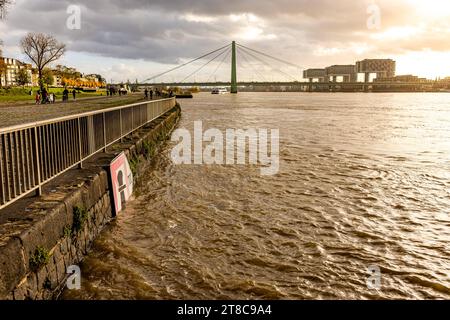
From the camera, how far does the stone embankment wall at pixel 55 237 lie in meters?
3.18

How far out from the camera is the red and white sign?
6.68 metres

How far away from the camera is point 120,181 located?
23.8 feet

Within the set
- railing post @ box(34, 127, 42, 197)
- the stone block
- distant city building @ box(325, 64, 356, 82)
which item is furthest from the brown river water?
distant city building @ box(325, 64, 356, 82)

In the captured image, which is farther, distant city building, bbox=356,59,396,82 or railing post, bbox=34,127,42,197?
distant city building, bbox=356,59,396,82

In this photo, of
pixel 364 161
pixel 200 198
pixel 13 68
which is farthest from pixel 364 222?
pixel 13 68

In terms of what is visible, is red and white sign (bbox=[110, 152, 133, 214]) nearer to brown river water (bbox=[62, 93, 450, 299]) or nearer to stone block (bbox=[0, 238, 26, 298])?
brown river water (bbox=[62, 93, 450, 299])

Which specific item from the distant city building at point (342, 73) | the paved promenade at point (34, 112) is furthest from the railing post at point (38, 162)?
the distant city building at point (342, 73)

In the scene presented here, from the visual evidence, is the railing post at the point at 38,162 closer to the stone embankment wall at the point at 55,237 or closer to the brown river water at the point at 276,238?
the stone embankment wall at the point at 55,237

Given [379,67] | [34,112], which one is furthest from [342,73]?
[34,112]

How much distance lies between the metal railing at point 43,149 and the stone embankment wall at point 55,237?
0.66 ft

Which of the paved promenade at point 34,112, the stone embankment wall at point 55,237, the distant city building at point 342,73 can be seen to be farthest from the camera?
the distant city building at point 342,73

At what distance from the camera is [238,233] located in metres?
5.83

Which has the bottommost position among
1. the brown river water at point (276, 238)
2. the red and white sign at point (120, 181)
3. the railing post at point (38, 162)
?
the brown river water at point (276, 238)

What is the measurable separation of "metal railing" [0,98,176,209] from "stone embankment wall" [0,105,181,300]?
0.20 meters
